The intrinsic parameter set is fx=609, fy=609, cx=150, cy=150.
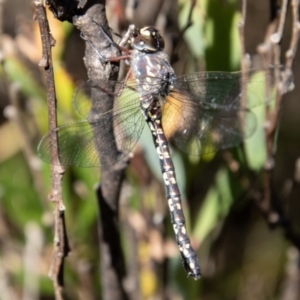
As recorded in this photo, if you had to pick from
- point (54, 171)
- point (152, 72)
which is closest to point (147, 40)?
point (152, 72)

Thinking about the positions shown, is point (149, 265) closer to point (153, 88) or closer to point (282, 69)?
point (153, 88)

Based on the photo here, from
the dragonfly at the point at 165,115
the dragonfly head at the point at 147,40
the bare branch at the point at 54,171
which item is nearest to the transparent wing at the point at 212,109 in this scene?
the dragonfly at the point at 165,115

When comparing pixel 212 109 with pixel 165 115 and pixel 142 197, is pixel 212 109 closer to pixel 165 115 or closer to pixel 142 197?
pixel 165 115

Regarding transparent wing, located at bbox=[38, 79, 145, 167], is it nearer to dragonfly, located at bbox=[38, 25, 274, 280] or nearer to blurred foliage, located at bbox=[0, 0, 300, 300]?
dragonfly, located at bbox=[38, 25, 274, 280]

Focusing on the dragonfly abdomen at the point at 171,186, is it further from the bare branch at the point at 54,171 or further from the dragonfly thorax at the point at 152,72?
the bare branch at the point at 54,171

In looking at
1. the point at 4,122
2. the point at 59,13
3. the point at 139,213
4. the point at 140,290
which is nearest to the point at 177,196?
the point at 139,213

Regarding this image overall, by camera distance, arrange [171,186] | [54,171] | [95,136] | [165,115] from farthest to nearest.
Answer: [165,115]
[171,186]
[95,136]
[54,171]
